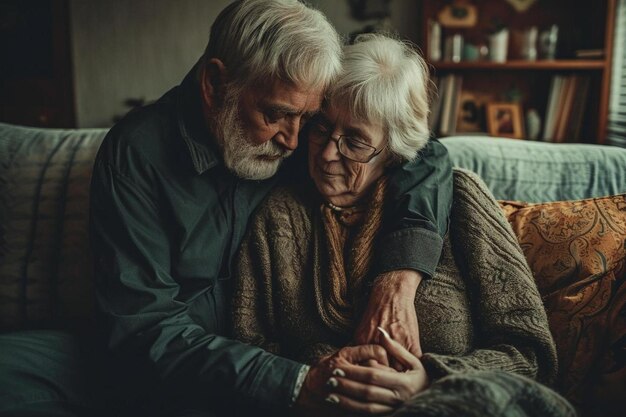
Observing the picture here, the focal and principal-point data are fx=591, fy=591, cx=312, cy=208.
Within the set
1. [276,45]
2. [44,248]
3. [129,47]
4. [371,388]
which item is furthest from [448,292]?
[129,47]

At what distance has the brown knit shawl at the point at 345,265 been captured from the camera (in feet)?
4.59

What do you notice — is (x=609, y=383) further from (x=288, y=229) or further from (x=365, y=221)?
(x=288, y=229)

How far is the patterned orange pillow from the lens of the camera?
135 cm

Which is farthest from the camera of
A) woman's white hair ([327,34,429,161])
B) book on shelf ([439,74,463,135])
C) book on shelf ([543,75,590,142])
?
book on shelf ([439,74,463,135])

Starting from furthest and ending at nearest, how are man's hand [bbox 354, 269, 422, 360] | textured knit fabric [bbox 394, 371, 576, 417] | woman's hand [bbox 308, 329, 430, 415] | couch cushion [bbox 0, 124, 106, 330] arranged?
couch cushion [bbox 0, 124, 106, 330], man's hand [bbox 354, 269, 422, 360], woman's hand [bbox 308, 329, 430, 415], textured knit fabric [bbox 394, 371, 576, 417]

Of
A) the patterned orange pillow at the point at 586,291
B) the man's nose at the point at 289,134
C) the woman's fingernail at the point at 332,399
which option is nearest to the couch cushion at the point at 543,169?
the patterned orange pillow at the point at 586,291

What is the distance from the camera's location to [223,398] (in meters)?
1.24

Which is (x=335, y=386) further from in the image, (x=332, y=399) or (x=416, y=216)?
(x=416, y=216)

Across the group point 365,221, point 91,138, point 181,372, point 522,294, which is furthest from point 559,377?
point 91,138

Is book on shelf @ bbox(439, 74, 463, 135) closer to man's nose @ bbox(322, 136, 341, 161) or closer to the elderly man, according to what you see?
the elderly man

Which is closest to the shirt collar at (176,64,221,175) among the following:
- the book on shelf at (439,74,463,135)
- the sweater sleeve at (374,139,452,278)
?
the sweater sleeve at (374,139,452,278)

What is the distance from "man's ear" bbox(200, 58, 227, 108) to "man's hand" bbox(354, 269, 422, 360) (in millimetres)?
569

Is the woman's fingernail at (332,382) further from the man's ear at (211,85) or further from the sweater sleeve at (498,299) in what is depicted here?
the man's ear at (211,85)

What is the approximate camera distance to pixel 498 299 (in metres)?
1.35
